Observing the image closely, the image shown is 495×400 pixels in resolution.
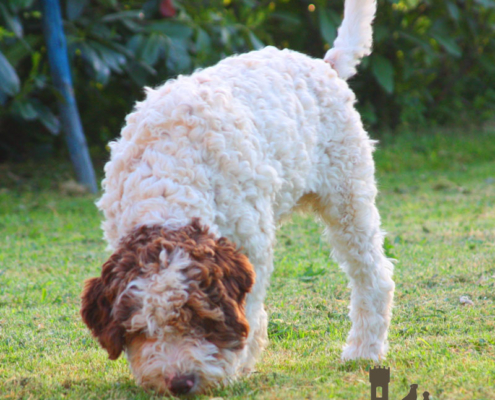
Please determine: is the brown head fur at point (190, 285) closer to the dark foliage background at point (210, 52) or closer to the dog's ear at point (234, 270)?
the dog's ear at point (234, 270)

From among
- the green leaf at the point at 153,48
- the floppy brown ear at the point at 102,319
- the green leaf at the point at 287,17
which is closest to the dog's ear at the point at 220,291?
the floppy brown ear at the point at 102,319

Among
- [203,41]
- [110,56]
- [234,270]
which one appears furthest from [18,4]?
[234,270]

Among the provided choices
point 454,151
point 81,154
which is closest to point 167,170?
point 81,154

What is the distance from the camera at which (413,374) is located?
3.58m

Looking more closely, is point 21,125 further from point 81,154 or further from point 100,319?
point 100,319

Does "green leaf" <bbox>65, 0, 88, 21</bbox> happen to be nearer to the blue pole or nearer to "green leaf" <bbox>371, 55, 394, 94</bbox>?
the blue pole

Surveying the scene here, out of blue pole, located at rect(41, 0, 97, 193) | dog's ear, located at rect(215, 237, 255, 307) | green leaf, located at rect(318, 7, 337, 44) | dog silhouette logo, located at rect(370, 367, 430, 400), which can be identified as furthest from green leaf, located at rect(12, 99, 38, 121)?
dog silhouette logo, located at rect(370, 367, 430, 400)

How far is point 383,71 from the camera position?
12.3 meters

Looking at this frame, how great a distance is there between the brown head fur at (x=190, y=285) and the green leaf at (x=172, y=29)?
7452mm

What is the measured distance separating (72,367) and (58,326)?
0.89m

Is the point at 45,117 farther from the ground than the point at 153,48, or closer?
closer

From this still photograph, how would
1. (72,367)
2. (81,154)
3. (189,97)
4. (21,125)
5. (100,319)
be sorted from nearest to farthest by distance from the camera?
(100,319) < (189,97) < (72,367) < (81,154) < (21,125)

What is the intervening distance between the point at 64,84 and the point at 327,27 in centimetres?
459

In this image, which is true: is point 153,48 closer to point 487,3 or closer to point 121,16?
point 121,16
